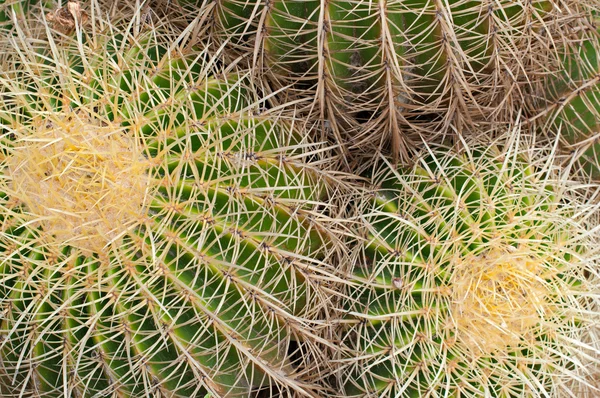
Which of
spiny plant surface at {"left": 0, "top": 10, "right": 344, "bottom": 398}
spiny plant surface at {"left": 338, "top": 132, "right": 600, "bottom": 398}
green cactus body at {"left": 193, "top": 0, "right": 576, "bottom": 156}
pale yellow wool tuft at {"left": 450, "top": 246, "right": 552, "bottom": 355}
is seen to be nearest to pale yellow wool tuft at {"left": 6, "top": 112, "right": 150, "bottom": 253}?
spiny plant surface at {"left": 0, "top": 10, "right": 344, "bottom": 398}

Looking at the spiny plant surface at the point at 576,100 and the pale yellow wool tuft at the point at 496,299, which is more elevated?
the spiny plant surface at the point at 576,100

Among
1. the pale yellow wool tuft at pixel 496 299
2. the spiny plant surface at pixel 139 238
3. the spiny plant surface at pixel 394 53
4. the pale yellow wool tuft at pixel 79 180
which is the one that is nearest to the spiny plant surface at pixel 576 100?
the spiny plant surface at pixel 394 53

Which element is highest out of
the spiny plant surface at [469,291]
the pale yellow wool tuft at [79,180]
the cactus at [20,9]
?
the cactus at [20,9]

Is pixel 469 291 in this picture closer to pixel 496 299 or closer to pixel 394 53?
pixel 496 299

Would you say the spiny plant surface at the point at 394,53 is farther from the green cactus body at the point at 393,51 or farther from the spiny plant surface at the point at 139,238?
the spiny plant surface at the point at 139,238

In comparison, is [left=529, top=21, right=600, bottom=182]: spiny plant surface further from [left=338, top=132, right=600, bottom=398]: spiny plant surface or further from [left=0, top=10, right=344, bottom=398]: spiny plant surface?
[left=0, top=10, right=344, bottom=398]: spiny plant surface

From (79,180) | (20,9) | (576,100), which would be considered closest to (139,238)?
(79,180)

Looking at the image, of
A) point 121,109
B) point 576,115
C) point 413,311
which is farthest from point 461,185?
point 121,109
